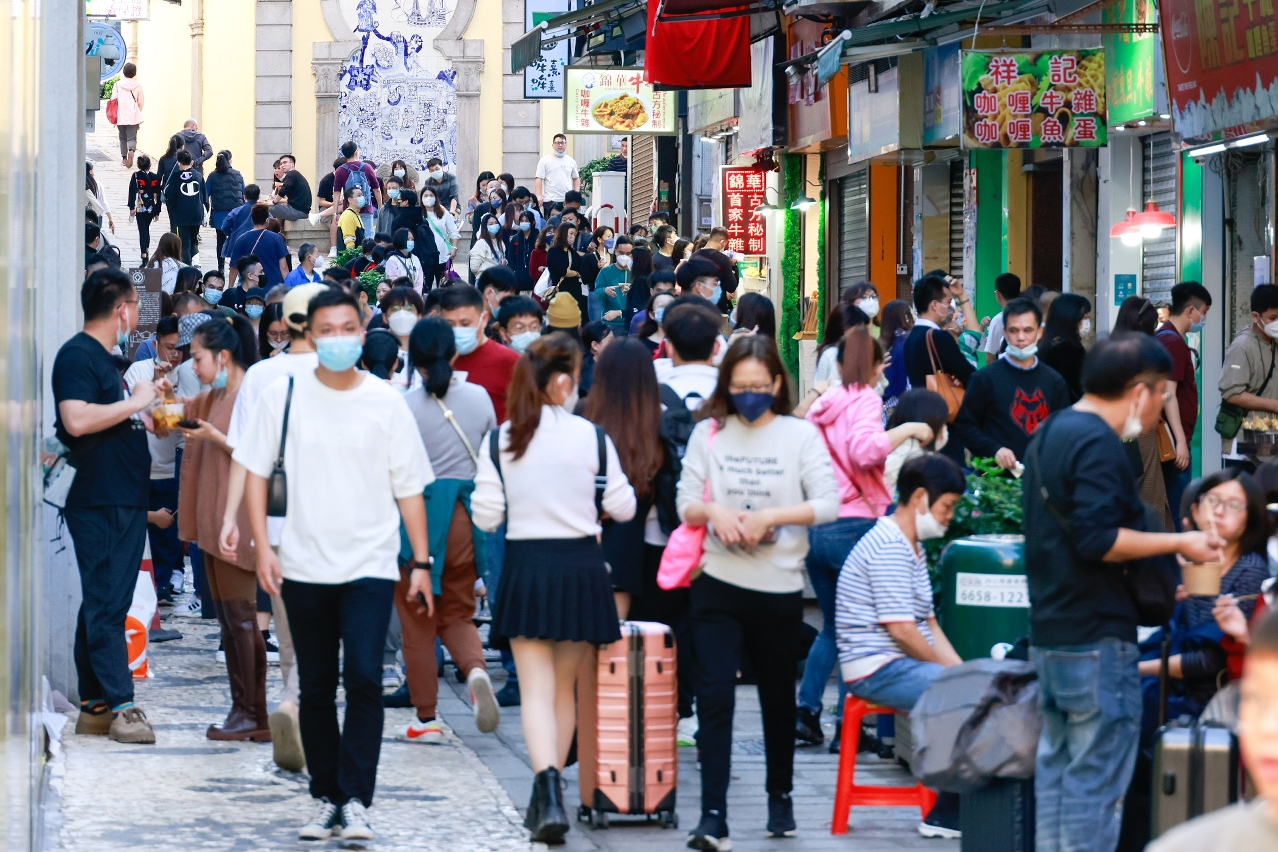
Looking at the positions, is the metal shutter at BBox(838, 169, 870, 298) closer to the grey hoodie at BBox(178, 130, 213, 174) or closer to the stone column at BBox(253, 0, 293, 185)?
the grey hoodie at BBox(178, 130, 213, 174)

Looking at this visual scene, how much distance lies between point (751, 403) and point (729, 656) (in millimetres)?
883

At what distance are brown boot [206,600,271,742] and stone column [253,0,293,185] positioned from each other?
32.8 meters

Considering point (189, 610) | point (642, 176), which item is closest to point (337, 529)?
point (189, 610)

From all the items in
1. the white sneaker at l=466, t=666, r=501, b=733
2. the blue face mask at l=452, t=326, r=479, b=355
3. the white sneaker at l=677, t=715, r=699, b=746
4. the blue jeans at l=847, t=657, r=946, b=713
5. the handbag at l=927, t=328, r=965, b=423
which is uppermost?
the blue face mask at l=452, t=326, r=479, b=355

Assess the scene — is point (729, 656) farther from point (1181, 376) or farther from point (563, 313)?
point (563, 313)

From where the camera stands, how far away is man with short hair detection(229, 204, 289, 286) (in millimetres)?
20781

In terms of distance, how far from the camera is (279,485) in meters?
7.14

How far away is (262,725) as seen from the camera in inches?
353

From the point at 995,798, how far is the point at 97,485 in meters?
4.13

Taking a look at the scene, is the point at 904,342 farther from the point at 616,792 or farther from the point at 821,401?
the point at 616,792

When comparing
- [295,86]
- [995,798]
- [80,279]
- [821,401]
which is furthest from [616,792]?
[295,86]

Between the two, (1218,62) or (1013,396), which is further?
(1218,62)

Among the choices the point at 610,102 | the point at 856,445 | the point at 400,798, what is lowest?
the point at 400,798

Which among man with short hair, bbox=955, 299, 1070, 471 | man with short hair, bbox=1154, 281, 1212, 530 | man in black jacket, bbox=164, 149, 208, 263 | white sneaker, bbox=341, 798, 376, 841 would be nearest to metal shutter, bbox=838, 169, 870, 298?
man in black jacket, bbox=164, 149, 208, 263
